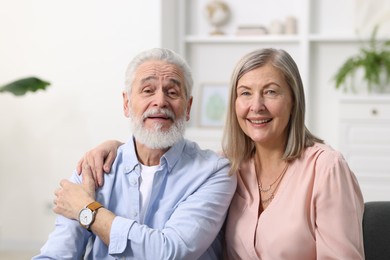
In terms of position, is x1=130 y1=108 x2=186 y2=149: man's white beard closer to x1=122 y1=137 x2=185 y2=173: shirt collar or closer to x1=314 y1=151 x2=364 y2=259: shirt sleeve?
x1=122 y1=137 x2=185 y2=173: shirt collar

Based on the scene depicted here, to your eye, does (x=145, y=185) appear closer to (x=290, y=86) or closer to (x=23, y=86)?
(x=290, y=86)

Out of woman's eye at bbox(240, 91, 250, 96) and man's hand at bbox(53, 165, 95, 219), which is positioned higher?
woman's eye at bbox(240, 91, 250, 96)

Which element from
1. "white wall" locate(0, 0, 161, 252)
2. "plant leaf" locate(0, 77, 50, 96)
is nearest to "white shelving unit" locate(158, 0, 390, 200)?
"white wall" locate(0, 0, 161, 252)

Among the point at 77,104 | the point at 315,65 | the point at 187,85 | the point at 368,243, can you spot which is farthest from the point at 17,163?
the point at 368,243

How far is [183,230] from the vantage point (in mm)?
2090

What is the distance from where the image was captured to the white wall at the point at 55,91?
513cm

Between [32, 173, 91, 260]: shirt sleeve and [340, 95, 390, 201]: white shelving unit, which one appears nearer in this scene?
[32, 173, 91, 260]: shirt sleeve

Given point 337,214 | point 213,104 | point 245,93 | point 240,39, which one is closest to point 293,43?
point 240,39

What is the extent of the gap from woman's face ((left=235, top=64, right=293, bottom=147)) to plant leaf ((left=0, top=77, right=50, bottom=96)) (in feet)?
8.80

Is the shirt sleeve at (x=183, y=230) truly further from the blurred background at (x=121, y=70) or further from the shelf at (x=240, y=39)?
the shelf at (x=240, y=39)

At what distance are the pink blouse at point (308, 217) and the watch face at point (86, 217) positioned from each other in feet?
1.49

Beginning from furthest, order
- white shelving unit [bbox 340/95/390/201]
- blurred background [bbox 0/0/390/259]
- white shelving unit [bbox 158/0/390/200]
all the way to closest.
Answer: white shelving unit [bbox 158/0/390/200] < blurred background [bbox 0/0/390/259] < white shelving unit [bbox 340/95/390/201]

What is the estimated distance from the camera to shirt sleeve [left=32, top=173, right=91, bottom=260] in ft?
7.04

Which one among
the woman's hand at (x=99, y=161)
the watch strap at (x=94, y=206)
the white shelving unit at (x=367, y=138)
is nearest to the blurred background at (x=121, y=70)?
the white shelving unit at (x=367, y=138)
